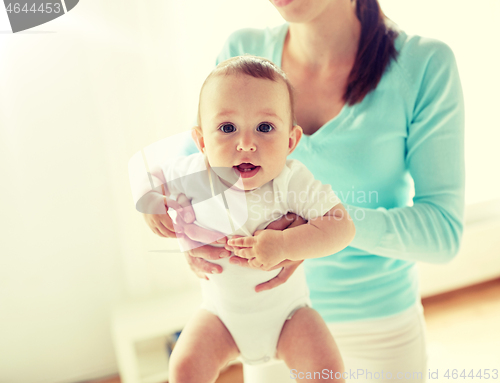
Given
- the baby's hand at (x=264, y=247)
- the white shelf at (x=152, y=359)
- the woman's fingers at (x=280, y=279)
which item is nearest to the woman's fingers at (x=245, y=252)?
the baby's hand at (x=264, y=247)

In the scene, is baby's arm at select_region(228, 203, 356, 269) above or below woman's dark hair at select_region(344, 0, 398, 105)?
below

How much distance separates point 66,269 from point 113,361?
18.1 inches

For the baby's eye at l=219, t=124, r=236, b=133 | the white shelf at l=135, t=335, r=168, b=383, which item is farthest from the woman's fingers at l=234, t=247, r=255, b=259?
the white shelf at l=135, t=335, r=168, b=383

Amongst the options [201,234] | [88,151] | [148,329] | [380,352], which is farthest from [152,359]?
[201,234]

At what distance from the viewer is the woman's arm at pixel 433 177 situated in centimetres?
86

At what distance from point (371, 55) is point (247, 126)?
16.3 inches

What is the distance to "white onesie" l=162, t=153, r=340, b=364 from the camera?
2.40ft

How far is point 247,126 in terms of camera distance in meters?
0.70

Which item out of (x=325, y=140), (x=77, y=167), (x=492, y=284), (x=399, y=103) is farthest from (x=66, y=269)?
(x=492, y=284)

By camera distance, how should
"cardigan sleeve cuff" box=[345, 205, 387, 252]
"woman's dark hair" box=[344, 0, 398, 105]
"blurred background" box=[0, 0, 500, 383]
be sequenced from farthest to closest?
"blurred background" box=[0, 0, 500, 383] → "woman's dark hair" box=[344, 0, 398, 105] → "cardigan sleeve cuff" box=[345, 205, 387, 252]

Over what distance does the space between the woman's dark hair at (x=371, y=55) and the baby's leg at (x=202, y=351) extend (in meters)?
0.56

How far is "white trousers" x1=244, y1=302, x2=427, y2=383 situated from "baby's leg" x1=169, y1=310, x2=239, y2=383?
0.75 feet

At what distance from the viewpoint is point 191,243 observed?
76 centimetres

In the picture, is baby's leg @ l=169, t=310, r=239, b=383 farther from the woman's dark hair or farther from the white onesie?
the woman's dark hair
